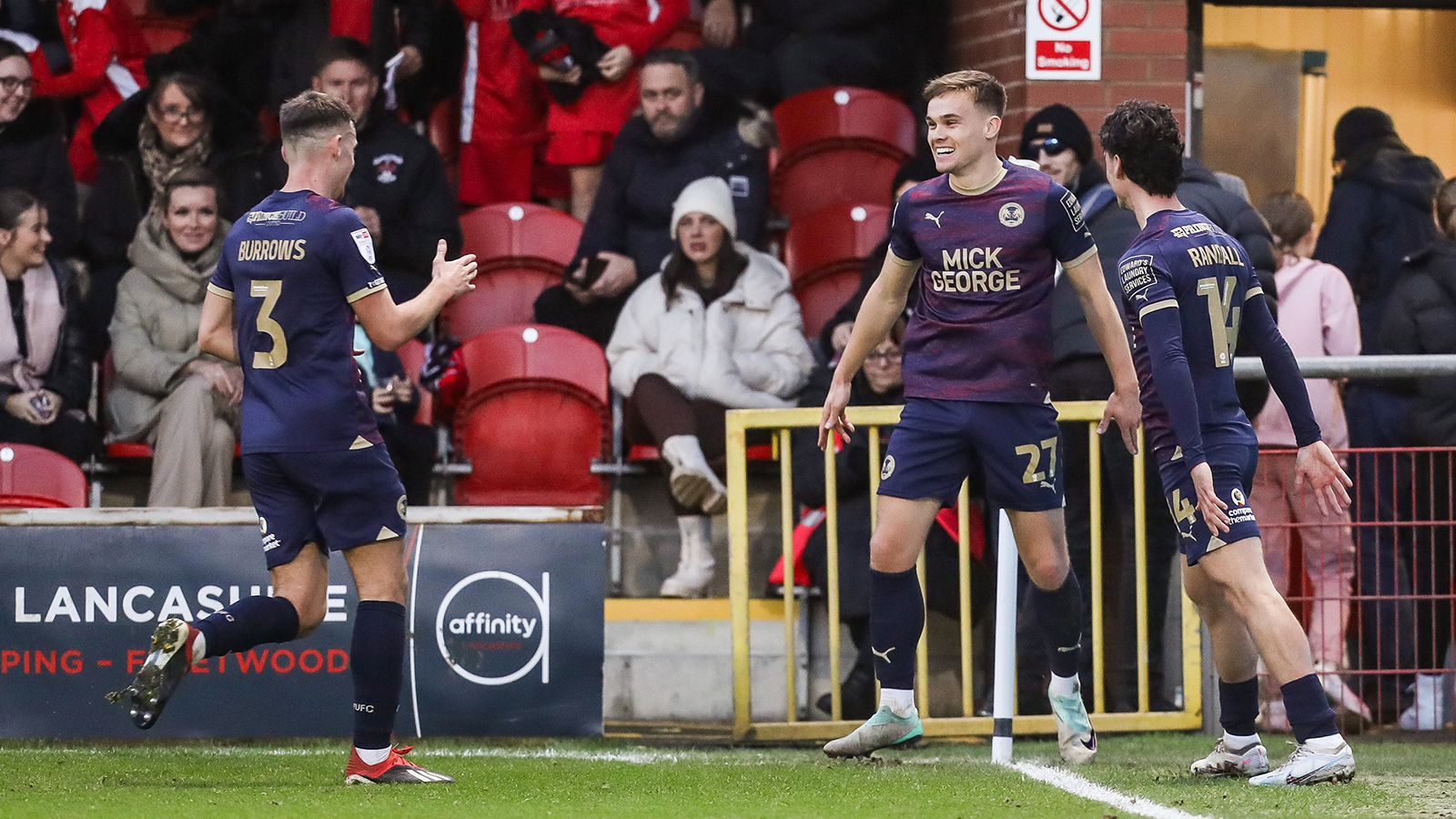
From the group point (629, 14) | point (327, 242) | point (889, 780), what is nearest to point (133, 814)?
point (327, 242)

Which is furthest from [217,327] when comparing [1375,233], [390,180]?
[1375,233]

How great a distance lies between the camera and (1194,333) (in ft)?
17.0

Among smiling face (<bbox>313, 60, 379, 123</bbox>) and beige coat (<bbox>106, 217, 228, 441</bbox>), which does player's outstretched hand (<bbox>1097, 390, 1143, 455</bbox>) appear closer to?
beige coat (<bbox>106, 217, 228, 441</bbox>)

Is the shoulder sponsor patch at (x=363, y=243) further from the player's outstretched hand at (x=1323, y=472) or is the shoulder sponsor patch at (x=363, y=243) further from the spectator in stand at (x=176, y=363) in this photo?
the spectator in stand at (x=176, y=363)

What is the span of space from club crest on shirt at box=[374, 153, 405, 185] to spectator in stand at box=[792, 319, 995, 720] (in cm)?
253

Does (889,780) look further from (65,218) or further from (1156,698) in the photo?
(65,218)

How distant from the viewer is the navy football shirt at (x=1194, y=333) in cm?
504

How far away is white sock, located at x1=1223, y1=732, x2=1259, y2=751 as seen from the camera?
17.8ft

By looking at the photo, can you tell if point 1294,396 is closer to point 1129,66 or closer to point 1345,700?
point 1345,700

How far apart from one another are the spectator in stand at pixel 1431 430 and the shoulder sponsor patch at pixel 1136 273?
222 cm

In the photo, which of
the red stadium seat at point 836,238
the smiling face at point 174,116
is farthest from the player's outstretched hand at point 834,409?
the smiling face at point 174,116

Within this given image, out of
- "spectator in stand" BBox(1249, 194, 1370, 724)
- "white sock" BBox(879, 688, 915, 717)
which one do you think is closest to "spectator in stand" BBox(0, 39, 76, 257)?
"white sock" BBox(879, 688, 915, 717)

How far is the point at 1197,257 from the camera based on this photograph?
16.9 ft

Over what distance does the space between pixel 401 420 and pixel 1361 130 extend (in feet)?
15.3
